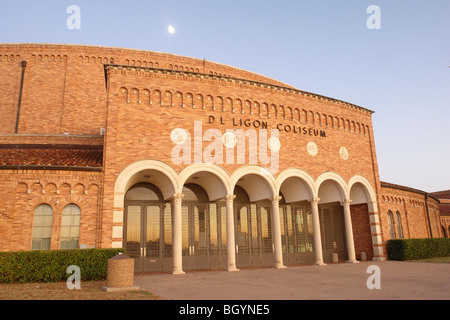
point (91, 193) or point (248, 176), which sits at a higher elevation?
point (248, 176)

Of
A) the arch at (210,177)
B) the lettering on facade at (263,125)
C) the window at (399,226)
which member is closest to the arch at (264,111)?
the lettering on facade at (263,125)

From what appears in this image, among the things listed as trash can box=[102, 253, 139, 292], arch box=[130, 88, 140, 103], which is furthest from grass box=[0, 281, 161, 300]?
arch box=[130, 88, 140, 103]

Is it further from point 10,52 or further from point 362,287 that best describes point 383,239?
point 10,52

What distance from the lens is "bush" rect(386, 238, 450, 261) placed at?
21.9 metres

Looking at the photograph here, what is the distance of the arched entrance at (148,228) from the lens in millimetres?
18547

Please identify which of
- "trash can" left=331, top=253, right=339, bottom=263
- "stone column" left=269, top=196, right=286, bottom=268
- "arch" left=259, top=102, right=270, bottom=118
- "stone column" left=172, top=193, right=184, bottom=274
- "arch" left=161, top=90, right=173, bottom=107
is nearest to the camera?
"stone column" left=172, top=193, right=184, bottom=274

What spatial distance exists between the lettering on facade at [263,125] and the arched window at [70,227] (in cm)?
809

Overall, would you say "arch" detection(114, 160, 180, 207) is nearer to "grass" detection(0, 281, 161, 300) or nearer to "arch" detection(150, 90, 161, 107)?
"arch" detection(150, 90, 161, 107)

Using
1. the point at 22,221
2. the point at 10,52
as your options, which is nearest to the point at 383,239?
the point at 22,221

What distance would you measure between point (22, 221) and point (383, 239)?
20.7 meters

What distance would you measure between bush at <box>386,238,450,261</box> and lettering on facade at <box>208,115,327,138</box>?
8.29 meters

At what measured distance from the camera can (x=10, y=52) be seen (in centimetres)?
2577
